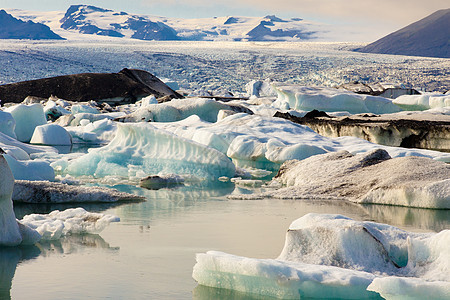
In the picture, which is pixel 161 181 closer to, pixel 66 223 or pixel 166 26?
pixel 66 223

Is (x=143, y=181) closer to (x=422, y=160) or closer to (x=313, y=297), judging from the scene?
(x=422, y=160)

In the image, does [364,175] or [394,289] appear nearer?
[394,289]

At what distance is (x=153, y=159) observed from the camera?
789cm

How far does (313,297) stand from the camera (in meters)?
2.84

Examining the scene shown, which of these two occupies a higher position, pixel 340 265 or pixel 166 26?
pixel 166 26

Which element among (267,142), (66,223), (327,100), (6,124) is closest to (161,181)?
(267,142)

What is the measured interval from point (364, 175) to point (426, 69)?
35.6m

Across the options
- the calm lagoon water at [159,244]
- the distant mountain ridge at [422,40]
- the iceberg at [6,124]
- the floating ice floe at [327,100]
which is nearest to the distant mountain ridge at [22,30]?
the distant mountain ridge at [422,40]

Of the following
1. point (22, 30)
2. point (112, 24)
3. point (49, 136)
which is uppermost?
point (112, 24)

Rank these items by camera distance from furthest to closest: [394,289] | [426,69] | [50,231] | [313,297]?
[426,69] < [50,231] < [313,297] < [394,289]

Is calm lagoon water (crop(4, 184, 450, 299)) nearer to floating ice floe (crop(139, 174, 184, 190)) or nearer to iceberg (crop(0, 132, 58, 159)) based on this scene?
floating ice floe (crop(139, 174, 184, 190))

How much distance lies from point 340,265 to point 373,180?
10.3 ft

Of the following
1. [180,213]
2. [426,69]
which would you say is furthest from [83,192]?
[426,69]

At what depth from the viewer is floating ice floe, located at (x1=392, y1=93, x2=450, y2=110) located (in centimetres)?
1809
